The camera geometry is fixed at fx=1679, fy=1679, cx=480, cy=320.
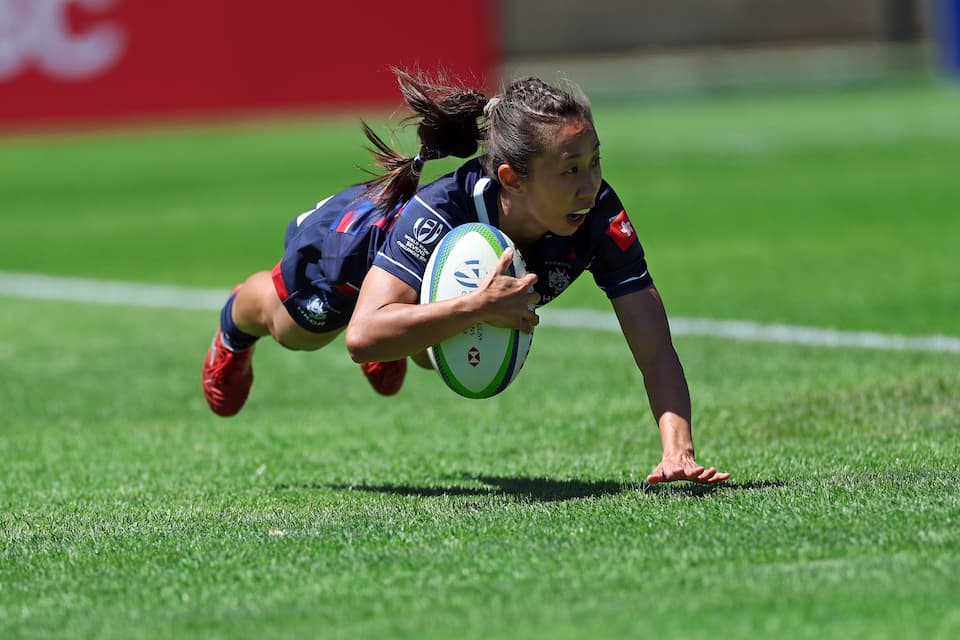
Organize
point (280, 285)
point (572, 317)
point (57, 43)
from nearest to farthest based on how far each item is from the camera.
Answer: point (280, 285) → point (572, 317) → point (57, 43)

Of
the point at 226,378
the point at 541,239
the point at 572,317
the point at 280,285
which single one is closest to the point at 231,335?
the point at 226,378

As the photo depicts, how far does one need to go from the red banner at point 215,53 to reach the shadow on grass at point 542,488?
20218mm

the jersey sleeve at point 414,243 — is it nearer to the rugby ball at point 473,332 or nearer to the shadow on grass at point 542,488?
the rugby ball at point 473,332

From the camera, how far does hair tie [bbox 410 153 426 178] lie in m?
5.80

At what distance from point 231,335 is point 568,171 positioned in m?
2.19

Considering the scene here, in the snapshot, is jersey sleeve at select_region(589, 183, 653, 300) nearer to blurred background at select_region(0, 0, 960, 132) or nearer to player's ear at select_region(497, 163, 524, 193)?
player's ear at select_region(497, 163, 524, 193)

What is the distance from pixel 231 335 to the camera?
275 inches

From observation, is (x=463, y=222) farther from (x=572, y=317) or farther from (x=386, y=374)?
(x=572, y=317)

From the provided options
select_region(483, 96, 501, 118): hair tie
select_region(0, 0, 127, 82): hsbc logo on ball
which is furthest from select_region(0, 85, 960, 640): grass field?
select_region(0, 0, 127, 82): hsbc logo on ball

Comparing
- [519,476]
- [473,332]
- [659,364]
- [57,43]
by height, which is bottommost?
[57,43]

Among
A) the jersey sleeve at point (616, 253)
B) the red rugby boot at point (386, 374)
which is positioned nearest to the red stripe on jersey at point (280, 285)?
the red rugby boot at point (386, 374)

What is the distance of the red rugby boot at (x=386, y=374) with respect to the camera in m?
7.14

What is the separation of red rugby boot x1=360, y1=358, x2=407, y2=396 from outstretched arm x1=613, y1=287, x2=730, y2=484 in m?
1.70

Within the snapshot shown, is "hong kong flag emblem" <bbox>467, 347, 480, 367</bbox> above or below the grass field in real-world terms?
above
